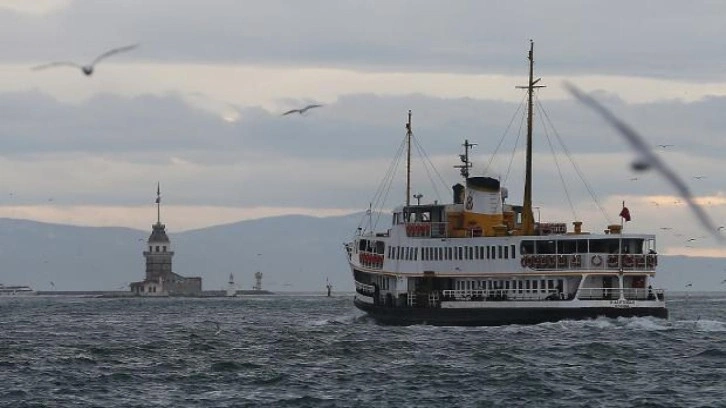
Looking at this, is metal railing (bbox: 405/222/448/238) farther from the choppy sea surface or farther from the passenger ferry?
the choppy sea surface

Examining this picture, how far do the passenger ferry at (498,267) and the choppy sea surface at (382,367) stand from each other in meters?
1.36

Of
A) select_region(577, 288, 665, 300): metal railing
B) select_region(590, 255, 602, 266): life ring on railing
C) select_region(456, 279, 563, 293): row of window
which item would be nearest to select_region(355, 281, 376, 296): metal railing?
select_region(456, 279, 563, 293): row of window

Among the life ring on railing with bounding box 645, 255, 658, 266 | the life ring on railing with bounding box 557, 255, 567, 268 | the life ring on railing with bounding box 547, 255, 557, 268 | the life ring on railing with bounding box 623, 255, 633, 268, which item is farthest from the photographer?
the life ring on railing with bounding box 547, 255, 557, 268

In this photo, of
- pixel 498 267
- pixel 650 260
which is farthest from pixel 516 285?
pixel 650 260

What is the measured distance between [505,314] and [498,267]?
3.41 meters

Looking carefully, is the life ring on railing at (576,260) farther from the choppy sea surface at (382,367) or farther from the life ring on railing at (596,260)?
the choppy sea surface at (382,367)

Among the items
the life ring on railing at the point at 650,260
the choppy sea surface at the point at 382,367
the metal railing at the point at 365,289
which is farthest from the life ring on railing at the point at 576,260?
the metal railing at the point at 365,289

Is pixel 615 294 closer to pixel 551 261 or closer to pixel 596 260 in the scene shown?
pixel 596 260

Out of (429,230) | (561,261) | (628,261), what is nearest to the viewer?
(628,261)

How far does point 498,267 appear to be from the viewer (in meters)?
102

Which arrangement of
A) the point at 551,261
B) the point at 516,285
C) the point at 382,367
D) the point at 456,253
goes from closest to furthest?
the point at 382,367
the point at 551,261
the point at 516,285
the point at 456,253

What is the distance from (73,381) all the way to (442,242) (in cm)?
4134

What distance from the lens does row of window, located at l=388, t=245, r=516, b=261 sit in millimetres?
101625

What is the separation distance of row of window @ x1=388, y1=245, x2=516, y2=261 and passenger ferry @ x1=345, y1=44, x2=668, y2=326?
0.06 m
